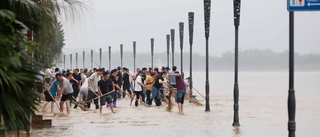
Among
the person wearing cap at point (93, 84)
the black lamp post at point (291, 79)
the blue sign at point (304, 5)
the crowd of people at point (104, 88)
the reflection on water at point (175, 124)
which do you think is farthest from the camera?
the person wearing cap at point (93, 84)

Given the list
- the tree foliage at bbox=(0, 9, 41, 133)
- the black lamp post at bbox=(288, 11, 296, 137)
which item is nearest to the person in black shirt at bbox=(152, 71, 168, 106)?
the black lamp post at bbox=(288, 11, 296, 137)

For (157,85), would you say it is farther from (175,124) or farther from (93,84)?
(175,124)

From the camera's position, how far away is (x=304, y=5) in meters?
15.8

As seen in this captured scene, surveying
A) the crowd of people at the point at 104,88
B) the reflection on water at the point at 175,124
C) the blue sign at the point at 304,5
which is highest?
the blue sign at the point at 304,5

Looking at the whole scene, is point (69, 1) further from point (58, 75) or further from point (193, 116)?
point (193, 116)

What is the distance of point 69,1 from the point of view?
2180 cm

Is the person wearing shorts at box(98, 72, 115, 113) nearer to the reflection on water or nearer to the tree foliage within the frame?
the reflection on water

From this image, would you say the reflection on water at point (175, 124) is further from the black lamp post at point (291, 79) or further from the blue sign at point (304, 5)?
the blue sign at point (304, 5)

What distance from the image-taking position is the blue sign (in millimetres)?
15727

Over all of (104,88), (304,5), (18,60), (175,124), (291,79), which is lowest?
(175,124)

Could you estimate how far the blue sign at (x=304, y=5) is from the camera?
1573cm

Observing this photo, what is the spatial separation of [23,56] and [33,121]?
1310cm

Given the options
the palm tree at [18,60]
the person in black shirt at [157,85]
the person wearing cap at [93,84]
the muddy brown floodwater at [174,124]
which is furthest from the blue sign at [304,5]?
the person in black shirt at [157,85]

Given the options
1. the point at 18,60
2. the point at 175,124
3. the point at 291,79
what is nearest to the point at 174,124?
the point at 175,124
